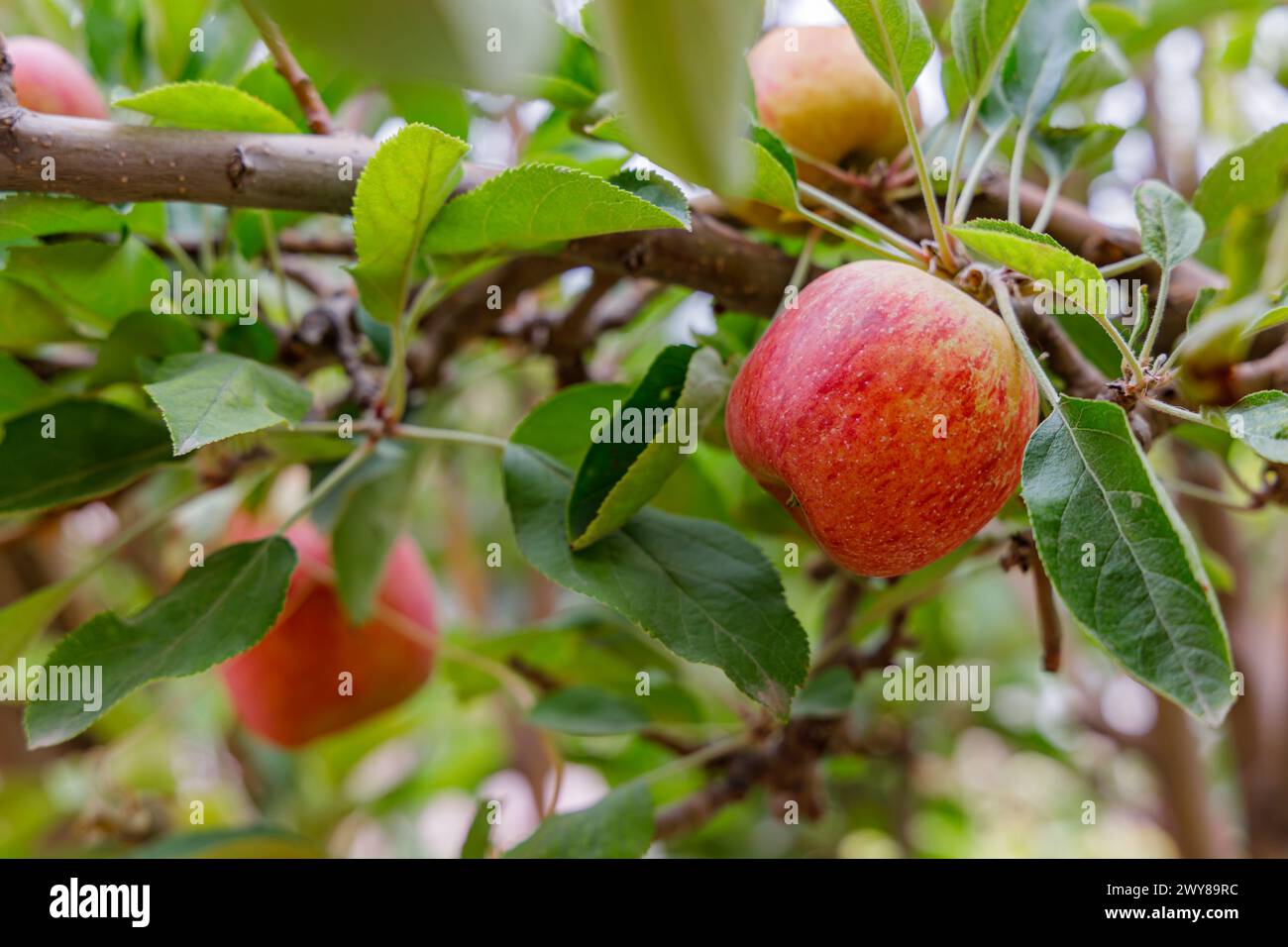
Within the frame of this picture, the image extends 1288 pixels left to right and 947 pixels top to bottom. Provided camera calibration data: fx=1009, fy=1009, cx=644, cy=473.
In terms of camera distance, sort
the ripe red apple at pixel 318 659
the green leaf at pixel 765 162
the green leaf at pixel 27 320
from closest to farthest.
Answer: the green leaf at pixel 765 162
the green leaf at pixel 27 320
the ripe red apple at pixel 318 659

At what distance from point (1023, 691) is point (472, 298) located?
0.98m

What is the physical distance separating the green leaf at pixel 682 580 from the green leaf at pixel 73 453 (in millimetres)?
233

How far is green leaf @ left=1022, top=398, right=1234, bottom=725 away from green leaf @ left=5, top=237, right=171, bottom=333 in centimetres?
50

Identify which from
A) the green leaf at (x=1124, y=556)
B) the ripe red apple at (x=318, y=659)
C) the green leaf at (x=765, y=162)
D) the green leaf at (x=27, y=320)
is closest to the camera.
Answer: the green leaf at (x=1124, y=556)

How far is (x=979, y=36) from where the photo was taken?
536 mm

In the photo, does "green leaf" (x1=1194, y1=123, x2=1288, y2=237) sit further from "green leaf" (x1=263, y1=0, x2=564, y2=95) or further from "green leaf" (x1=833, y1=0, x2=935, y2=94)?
"green leaf" (x1=263, y1=0, x2=564, y2=95)

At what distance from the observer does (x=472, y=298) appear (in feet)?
2.57

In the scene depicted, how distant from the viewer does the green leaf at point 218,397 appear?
43cm

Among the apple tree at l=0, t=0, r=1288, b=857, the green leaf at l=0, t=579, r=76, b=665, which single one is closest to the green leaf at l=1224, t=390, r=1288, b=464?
the apple tree at l=0, t=0, r=1288, b=857

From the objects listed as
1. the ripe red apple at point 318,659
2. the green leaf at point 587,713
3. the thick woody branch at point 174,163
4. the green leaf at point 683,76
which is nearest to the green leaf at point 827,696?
the green leaf at point 587,713

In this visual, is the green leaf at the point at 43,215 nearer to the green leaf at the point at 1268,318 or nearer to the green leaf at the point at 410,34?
the green leaf at the point at 410,34

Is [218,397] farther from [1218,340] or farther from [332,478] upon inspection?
[1218,340]

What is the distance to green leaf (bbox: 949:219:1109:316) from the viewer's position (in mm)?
403

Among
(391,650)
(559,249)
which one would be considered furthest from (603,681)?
(559,249)
